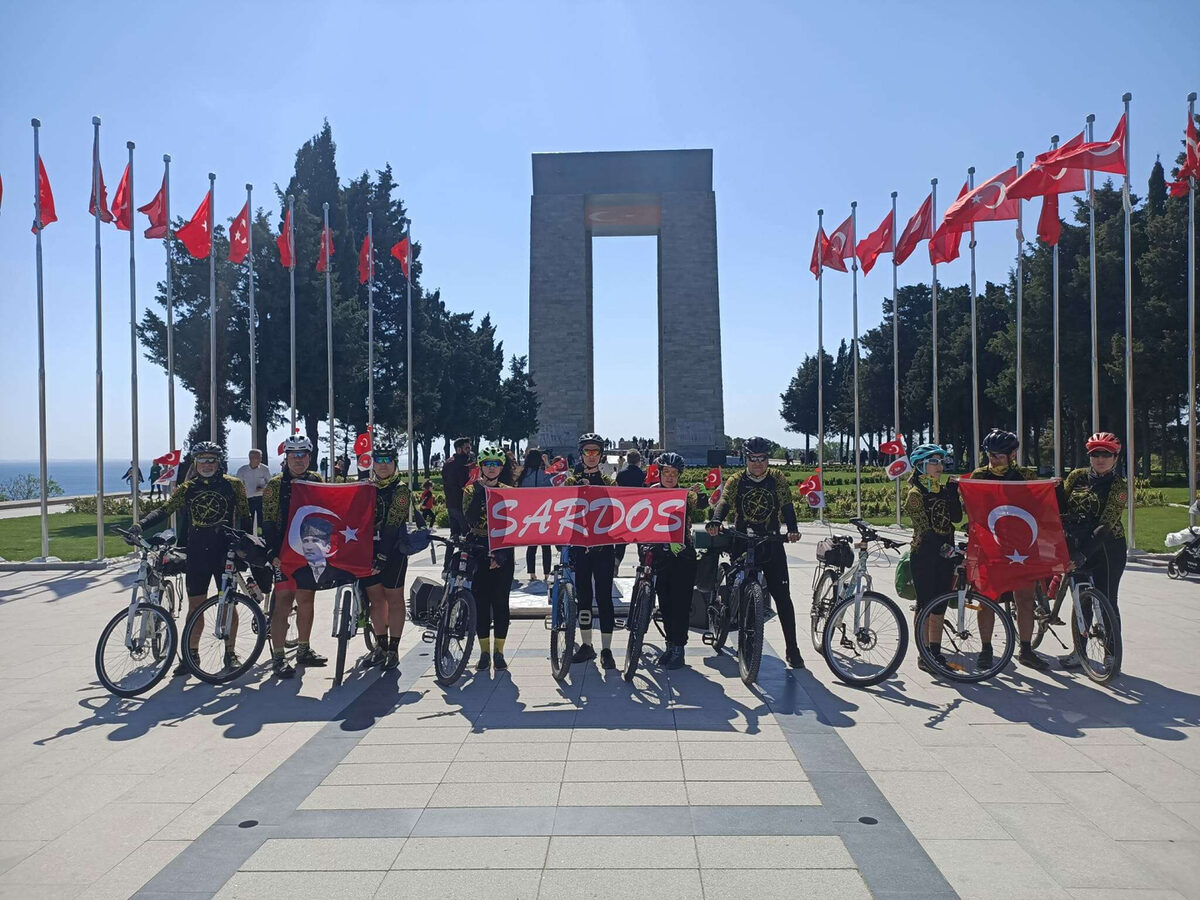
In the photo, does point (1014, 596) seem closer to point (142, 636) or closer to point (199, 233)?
point (142, 636)

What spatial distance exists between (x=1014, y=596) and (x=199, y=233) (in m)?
16.3

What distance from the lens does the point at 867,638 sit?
7.27 m

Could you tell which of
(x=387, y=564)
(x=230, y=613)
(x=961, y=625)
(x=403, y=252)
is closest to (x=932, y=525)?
(x=961, y=625)

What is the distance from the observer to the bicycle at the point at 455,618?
7.17 meters

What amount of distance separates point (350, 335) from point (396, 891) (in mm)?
33980

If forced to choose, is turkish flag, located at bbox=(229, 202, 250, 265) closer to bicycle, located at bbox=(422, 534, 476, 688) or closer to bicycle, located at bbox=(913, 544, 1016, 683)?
bicycle, located at bbox=(422, 534, 476, 688)

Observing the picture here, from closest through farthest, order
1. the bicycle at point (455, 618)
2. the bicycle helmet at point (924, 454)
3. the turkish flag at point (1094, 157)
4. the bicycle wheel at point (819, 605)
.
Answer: the bicycle at point (455, 618) → the bicycle helmet at point (924, 454) → the bicycle wheel at point (819, 605) → the turkish flag at point (1094, 157)

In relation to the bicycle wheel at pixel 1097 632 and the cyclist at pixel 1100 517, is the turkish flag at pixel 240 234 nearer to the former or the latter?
the cyclist at pixel 1100 517

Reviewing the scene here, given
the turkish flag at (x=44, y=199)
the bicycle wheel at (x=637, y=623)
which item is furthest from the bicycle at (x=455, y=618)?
the turkish flag at (x=44, y=199)

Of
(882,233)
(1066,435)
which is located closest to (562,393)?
(1066,435)

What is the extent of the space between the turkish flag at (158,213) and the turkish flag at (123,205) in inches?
23.4

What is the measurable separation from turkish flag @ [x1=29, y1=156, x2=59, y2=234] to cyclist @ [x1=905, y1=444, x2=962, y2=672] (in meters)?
15.2

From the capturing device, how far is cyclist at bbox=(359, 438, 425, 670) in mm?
7648

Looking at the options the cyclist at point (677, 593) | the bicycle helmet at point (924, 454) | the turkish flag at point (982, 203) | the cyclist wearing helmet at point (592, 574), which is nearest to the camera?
the bicycle helmet at point (924, 454)
